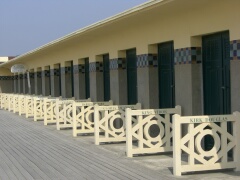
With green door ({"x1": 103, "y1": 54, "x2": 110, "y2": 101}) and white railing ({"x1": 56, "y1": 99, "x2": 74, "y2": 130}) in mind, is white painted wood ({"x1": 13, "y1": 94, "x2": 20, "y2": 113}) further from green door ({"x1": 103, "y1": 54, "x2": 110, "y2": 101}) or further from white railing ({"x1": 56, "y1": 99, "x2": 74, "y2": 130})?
green door ({"x1": 103, "y1": 54, "x2": 110, "y2": 101})

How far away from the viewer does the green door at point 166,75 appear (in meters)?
10.6

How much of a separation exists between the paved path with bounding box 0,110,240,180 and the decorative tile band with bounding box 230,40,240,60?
1.95 metres

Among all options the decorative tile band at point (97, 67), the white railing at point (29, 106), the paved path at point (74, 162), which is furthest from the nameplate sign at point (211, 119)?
the white railing at point (29, 106)

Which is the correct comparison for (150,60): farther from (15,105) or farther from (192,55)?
(15,105)

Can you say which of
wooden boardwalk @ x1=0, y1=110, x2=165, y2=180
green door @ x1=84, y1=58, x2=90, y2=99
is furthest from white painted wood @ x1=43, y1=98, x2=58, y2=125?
wooden boardwalk @ x1=0, y1=110, x2=165, y2=180

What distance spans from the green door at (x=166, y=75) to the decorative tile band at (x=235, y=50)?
254 cm

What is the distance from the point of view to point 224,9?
8.20 m

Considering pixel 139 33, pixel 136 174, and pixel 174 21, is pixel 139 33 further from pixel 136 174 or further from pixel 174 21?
pixel 136 174

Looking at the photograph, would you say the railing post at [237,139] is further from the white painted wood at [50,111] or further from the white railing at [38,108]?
the white railing at [38,108]

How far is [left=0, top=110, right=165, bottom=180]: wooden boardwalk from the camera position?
7402 millimetres

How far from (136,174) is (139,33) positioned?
5278 millimetres

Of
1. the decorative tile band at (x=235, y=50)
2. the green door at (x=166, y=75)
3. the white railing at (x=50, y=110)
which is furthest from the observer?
the white railing at (x=50, y=110)

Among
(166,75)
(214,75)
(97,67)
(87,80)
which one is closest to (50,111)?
(87,80)

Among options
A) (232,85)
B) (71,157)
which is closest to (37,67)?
(71,157)
